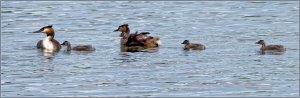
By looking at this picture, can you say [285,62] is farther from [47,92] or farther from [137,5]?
[137,5]

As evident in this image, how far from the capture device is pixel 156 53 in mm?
24656

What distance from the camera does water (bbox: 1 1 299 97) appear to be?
19391 millimetres

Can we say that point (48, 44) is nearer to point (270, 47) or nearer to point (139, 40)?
point (139, 40)

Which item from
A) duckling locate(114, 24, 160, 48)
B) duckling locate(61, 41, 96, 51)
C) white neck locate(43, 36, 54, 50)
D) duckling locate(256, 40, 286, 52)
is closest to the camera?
duckling locate(256, 40, 286, 52)

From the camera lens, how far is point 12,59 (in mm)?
23328

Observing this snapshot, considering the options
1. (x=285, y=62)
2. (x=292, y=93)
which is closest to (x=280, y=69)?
(x=285, y=62)

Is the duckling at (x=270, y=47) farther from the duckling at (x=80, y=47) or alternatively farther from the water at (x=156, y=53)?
the duckling at (x=80, y=47)

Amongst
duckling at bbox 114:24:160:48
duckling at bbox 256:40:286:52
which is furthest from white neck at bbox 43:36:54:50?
duckling at bbox 256:40:286:52

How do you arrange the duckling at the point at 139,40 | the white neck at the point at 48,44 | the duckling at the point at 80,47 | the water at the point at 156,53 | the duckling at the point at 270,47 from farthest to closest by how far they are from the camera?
1. the duckling at the point at 139,40
2. the white neck at the point at 48,44
3. the duckling at the point at 80,47
4. the duckling at the point at 270,47
5. the water at the point at 156,53

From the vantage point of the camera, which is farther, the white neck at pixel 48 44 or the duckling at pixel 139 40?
the duckling at pixel 139 40

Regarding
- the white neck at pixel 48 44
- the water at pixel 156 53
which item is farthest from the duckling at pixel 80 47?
the white neck at pixel 48 44

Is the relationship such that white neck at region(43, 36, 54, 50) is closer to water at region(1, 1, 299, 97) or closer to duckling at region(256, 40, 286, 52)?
water at region(1, 1, 299, 97)

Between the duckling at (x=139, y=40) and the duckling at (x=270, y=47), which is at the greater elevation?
the duckling at (x=139, y=40)

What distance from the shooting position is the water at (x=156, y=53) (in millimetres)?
19391
